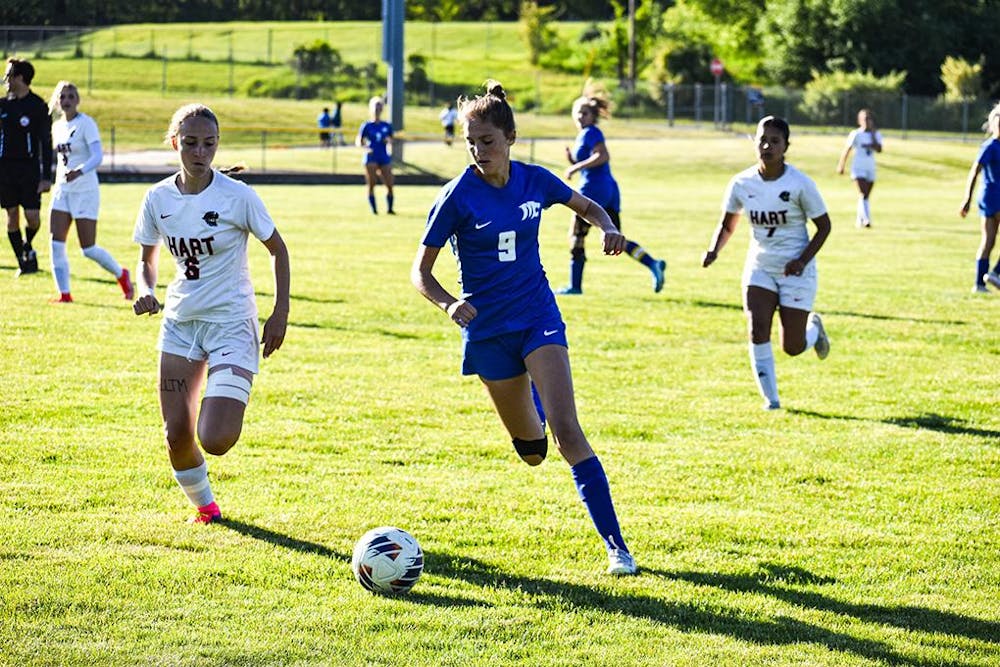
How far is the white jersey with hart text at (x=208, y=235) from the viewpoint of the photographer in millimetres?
6473

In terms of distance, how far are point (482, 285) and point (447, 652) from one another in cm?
190

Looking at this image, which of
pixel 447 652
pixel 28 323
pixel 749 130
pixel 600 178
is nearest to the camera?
pixel 447 652

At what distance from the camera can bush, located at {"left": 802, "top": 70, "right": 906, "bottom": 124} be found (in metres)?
64.5

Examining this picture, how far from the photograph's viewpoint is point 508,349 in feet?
21.0

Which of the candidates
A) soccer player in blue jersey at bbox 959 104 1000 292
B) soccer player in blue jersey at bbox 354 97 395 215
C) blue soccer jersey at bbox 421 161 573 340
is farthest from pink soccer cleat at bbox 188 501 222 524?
soccer player in blue jersey at bbox 354 97 395 215

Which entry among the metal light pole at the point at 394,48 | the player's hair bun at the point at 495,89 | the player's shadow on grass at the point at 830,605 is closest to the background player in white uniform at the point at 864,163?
the metal light pole at the point at 394,48

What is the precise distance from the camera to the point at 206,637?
5.31 metres

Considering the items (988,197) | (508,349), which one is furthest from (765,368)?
(988,197)

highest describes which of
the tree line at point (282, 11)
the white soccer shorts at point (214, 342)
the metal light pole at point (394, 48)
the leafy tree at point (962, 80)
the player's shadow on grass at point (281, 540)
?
the tree line at point (282, 11)

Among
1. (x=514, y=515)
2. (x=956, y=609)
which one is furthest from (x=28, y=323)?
(x=956, y=609)

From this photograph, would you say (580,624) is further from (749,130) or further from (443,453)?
(749,130)

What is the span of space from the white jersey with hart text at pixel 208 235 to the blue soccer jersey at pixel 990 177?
1221 centimetres

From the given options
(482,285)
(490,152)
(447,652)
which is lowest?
(447,652)

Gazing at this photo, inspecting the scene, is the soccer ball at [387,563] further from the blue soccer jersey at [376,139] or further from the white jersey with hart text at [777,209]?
the blue soccer jersey at [376,139]
